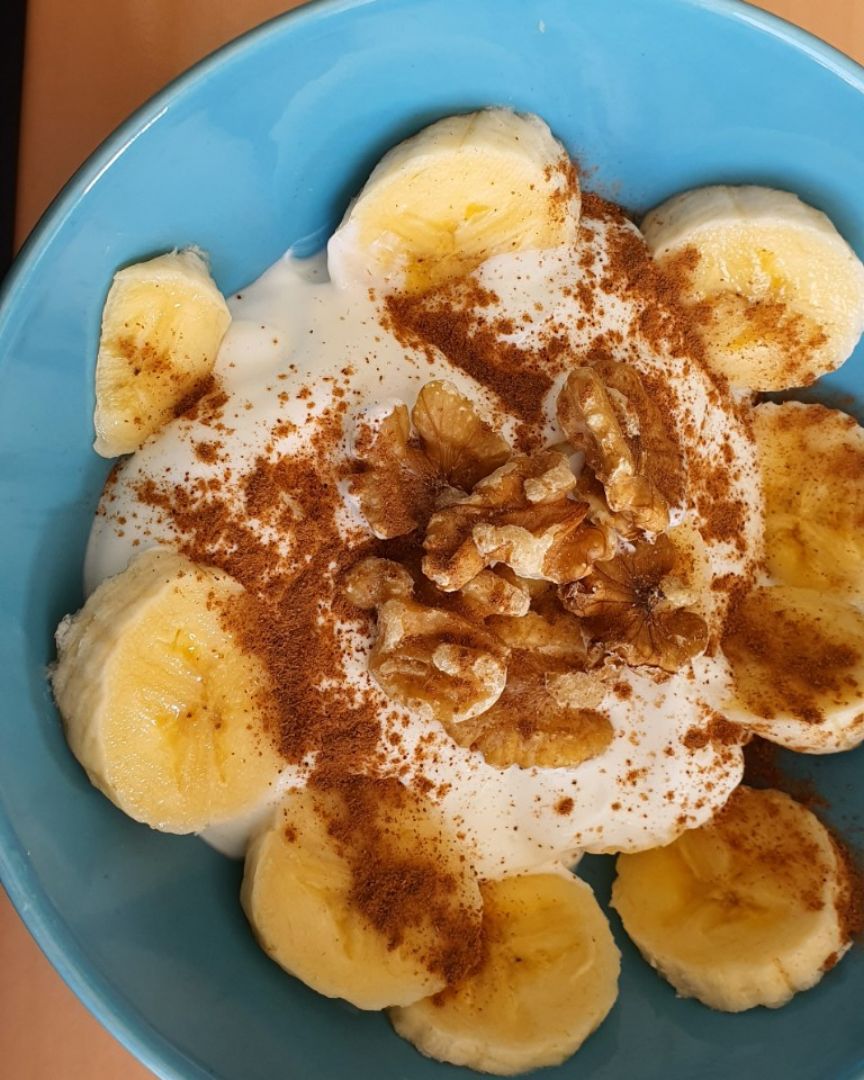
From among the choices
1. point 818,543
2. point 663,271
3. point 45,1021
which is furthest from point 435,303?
point 45,1021

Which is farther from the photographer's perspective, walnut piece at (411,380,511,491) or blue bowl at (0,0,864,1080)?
walnut piece at (411,380,511,491)

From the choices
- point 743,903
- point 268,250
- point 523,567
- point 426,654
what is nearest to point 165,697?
point 426,654

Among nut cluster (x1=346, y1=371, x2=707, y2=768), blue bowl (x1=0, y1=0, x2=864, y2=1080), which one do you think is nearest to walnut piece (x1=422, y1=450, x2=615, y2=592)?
nut cluster (x1=346, y1=371, x2=707, y2=768)

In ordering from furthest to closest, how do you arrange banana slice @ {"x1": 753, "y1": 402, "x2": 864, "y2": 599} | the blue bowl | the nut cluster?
banana slice @ {"x1": 753, "y1": 402, "x2": 864, "y2": 599}
the nut cluster
the blue bowl

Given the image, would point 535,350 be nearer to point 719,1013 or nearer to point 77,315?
point 77,315

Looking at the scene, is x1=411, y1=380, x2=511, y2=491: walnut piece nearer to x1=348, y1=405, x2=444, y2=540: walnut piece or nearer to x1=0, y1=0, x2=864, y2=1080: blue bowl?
x1=348, y1=405, x2=444, y2=540: walnut piece
